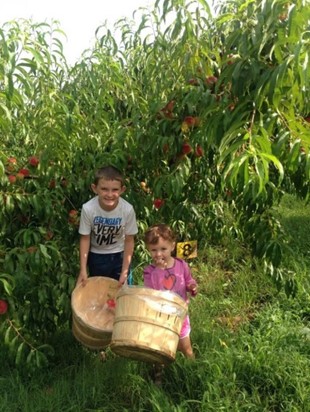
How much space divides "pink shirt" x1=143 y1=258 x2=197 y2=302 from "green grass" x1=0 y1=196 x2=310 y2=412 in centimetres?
43

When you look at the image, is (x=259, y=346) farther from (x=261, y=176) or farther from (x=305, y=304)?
(x=261, y=176)

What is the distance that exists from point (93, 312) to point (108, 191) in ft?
2.05

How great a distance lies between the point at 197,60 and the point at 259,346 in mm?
1633

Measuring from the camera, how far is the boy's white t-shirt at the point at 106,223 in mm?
2730

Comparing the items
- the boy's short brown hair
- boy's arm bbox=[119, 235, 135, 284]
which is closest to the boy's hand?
boy's arm bbox=[119, 235, 135, 284]

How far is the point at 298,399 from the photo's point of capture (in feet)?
8.29

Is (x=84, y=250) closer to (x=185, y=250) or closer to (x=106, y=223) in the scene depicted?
(x=106, y=223)

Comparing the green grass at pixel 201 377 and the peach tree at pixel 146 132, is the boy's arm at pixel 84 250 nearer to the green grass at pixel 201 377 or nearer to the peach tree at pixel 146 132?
the peach tree at pixel 146 132

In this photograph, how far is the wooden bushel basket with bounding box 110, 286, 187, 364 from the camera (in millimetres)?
2129

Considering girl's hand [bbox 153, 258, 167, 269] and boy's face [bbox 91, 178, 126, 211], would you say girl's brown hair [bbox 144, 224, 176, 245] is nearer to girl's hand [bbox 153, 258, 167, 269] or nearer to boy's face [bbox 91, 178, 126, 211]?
girl's hand [bbox 153, 258, 167, 269]

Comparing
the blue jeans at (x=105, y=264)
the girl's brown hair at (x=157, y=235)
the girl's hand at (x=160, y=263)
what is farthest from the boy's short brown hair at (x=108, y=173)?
the blue jeans at (x=105, y=264)

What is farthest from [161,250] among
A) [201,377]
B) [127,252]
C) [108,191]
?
[201,377]

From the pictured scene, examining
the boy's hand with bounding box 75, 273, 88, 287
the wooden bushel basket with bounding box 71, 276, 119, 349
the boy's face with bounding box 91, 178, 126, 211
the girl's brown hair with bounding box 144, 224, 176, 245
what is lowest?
the wooden bushel basket with bounding box 71, 276, 119, 349

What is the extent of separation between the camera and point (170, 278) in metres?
2.68
